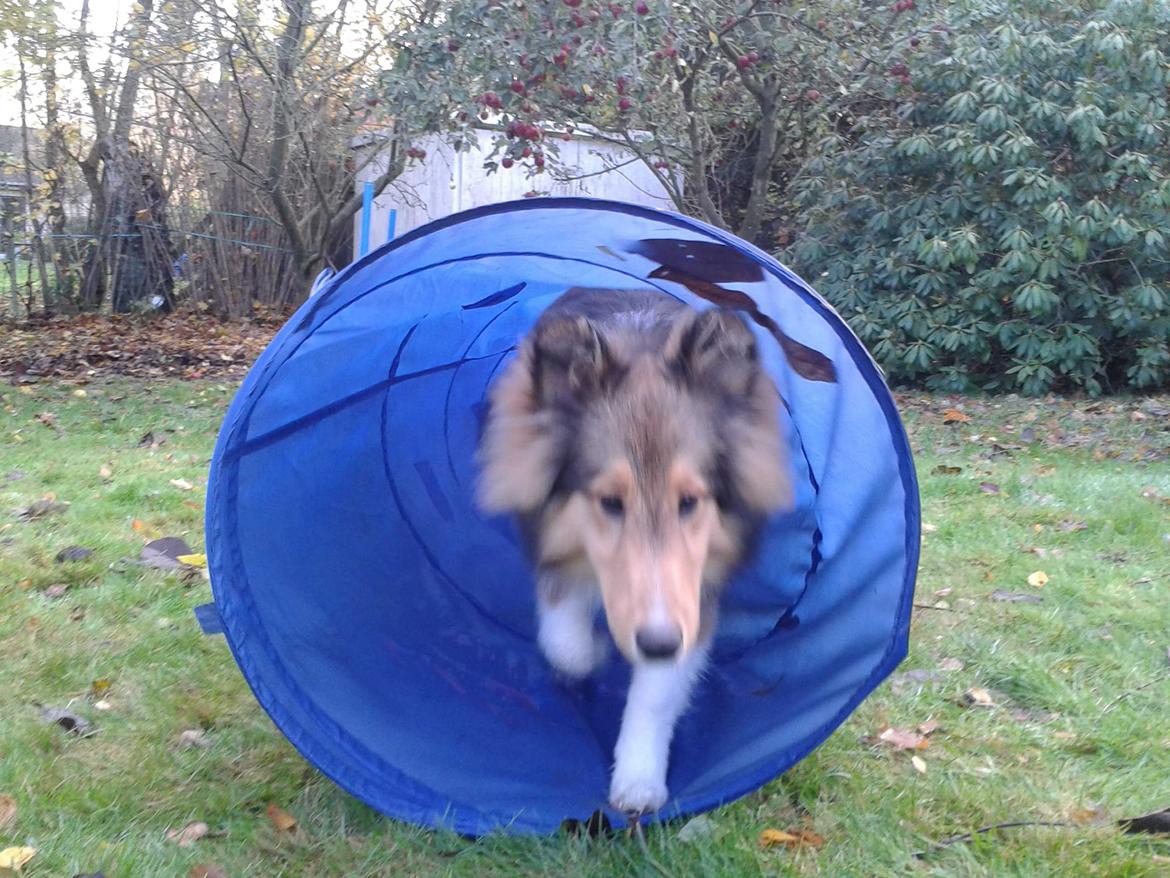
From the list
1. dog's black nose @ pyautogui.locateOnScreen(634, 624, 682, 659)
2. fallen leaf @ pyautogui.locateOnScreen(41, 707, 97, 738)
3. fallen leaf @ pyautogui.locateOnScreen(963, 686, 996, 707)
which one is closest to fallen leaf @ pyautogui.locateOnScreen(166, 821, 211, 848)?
fallen leaf @ pyautogui.locateOnScreen(41, 707, 97, 738)

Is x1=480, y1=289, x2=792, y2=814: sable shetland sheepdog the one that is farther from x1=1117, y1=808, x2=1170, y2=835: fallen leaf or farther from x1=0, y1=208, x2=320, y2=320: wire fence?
x1=0, y1=208, x2=320, y2=320: wire fence

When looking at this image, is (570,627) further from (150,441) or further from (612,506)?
(150,441)

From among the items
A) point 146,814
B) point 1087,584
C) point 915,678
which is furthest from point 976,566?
point 146,814

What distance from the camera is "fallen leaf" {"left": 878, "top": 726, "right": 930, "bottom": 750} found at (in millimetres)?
3113

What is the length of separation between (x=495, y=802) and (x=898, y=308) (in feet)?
25.7

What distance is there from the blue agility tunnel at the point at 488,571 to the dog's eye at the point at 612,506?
0.68 metres

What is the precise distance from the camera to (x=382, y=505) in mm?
4066

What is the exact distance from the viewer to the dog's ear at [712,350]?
288cm

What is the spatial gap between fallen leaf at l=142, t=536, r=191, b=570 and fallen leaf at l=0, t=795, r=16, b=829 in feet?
5.57

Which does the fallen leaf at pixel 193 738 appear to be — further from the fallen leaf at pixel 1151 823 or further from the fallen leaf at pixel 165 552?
the fallen leaf at pixel 1151 823

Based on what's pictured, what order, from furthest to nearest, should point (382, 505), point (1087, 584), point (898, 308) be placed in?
point (898, 308), point (1087, 584), point (382, 505)

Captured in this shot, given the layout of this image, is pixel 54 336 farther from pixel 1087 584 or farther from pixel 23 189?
pixel 1087 584

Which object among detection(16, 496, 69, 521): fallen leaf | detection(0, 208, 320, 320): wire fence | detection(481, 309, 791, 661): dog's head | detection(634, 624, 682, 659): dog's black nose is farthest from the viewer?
detection(0, 208, 320, 320): wire fence

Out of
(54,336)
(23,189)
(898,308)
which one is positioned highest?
(23,189)
